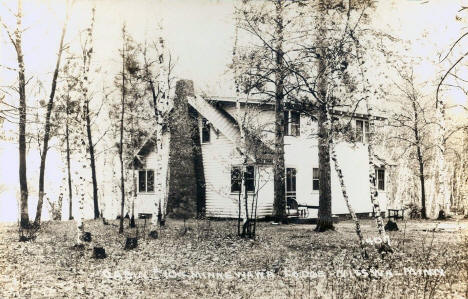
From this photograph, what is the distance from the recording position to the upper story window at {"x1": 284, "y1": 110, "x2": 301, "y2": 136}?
12734 mm

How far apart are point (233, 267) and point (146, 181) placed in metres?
10.3

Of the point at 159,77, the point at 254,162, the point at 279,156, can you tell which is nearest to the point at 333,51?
the point at 254,162

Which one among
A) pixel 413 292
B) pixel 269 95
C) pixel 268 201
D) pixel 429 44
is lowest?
pixel 413 292

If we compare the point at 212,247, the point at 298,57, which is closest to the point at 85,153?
the point at 212,247

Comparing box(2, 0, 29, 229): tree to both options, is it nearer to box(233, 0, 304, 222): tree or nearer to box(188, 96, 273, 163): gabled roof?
box(233, 0, 304, 222): tree

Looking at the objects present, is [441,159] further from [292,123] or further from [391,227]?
[292,123]

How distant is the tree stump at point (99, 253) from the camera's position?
875cm

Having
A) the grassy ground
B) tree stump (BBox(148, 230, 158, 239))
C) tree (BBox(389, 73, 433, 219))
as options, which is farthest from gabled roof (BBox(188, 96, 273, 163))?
tree (BBox(389, 73, 433, 219))

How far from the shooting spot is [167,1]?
7.95 m

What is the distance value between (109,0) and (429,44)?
6521 millimetres

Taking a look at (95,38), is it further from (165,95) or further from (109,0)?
(165,95)

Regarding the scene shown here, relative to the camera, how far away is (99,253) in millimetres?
8828

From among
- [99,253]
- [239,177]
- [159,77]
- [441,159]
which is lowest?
[99,253]

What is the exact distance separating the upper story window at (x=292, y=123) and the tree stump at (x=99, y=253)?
6469mm
